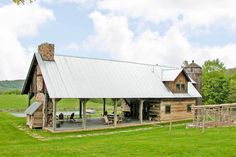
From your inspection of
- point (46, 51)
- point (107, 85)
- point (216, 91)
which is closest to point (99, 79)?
point (107, 85)

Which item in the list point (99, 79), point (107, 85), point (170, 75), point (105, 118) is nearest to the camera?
point (105, 118)

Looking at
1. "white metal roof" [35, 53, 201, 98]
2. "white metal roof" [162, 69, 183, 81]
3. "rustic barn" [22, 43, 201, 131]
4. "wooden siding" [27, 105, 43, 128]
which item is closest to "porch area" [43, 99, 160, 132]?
"rustic barn" [22, 43, 201, 131]

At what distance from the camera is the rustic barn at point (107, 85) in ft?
85.7

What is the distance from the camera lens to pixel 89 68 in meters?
30.1

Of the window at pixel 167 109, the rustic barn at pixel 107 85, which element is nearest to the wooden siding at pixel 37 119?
the rustic barn at pixel 107 85

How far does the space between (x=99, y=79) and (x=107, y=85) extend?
3.15 ft

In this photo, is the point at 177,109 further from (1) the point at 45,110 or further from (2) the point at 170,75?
(1) the point at 45,110

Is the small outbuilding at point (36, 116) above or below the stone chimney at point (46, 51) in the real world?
below

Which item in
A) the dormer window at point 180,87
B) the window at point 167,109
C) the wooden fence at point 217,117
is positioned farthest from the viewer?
the dormer window at point 180,87

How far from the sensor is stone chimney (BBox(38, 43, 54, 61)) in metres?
27.6

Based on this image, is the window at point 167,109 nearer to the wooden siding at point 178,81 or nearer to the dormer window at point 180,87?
the wooden siding at point 178,81

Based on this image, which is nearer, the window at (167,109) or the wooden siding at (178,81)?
the window at (167,109)

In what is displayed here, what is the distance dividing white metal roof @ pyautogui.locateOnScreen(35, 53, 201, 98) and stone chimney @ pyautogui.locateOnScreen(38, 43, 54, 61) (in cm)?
37

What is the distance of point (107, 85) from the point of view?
2877 cm
